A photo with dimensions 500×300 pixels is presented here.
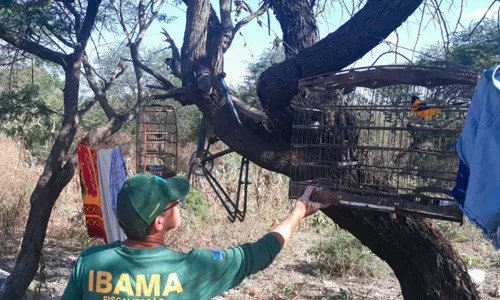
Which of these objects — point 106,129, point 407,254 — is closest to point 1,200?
point 106,129

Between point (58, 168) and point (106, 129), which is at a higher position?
point (106, 129)

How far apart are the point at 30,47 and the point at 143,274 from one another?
16.0 feet

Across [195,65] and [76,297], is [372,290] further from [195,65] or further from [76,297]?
[76,297]

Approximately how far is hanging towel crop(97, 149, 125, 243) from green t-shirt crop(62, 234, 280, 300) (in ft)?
10.7

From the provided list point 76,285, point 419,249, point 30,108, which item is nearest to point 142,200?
Answer: point 76,285

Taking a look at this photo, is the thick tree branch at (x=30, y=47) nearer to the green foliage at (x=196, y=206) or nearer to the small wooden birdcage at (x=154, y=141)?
the small wooden birdcage at (x=154, y=141)

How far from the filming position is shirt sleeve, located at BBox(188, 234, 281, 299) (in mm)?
2387

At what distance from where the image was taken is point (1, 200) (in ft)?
36.7

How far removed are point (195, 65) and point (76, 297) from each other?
10.6 ft

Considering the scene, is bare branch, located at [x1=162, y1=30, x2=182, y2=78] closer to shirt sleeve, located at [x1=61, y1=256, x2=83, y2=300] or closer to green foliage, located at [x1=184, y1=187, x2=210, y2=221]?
shirt sleeve, located at [x1=61, y1=256, x2=83, y2=300]

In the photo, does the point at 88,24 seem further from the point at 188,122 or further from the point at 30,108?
the point at 188,122

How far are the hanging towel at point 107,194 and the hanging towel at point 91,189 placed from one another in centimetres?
15

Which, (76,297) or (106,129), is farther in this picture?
(106,129)

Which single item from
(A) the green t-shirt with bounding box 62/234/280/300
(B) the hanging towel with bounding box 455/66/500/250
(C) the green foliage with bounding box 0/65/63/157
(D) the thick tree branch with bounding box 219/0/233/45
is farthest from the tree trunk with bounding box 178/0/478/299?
(C) the green foliage with bounding box 0/65/63/157
